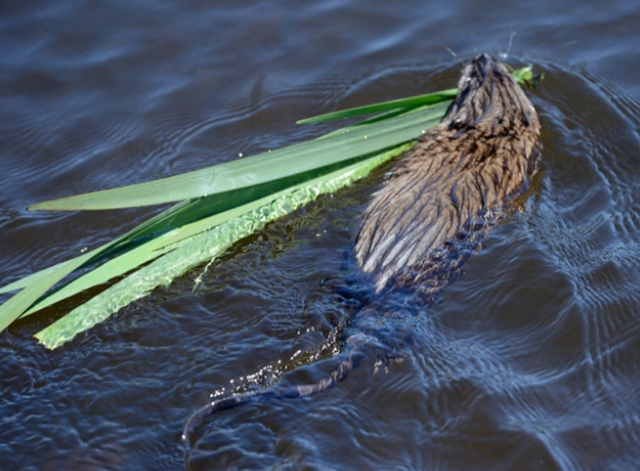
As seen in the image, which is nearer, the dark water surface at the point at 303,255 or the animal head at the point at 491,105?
the dark water surface at the point at 303,255

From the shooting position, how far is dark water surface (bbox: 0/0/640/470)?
11.0ft

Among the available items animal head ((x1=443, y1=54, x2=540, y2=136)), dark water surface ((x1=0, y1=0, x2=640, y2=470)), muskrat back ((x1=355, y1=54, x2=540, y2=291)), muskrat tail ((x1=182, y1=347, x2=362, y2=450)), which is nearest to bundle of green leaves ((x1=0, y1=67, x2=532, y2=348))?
dark water surface ((x1=0, y1=0, x2=640, y2=470))

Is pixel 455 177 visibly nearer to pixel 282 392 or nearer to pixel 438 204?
pixel 438 204

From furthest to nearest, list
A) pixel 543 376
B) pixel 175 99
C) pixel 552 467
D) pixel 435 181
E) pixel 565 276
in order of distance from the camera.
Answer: pixel 175 99, pixel 435 181, pixel 565 276, pixel 543 376, pixel 552 467

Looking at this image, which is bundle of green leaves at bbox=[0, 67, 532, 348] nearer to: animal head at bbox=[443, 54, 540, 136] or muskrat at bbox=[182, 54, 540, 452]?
muskrat at bbox=[182, 54, 540, 452]

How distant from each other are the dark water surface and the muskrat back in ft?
0.62

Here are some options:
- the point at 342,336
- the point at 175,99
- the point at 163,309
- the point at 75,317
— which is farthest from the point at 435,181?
the point at 175,99

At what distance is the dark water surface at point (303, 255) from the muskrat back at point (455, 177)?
0.19 m

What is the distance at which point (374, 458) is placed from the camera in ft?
10.6

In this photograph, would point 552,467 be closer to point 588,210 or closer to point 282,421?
point 282,421

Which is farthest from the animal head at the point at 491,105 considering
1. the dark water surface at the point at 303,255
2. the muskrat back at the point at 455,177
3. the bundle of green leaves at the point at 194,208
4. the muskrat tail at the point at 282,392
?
the muskrat tail at the point at 282,392

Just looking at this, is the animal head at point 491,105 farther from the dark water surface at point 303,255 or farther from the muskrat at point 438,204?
the dark water surface at point 303,255

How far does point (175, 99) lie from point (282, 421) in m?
3.33

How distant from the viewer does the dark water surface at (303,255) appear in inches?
132
